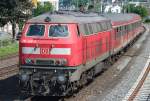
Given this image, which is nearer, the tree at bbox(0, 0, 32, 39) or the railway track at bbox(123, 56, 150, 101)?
the railway track at bbox(123, 56, 150, 101)

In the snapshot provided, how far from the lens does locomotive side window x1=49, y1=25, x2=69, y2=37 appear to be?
640 inches

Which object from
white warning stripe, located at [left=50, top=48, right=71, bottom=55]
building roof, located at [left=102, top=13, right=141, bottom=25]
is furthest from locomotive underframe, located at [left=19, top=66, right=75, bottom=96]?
building roof, located at [left=102, top=13, right=141, bottom=25]

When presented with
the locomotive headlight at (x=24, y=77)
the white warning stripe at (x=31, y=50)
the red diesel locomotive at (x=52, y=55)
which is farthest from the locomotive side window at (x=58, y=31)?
the locomotive headlight at (x=24, y=77)

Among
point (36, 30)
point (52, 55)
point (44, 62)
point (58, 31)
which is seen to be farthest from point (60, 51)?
point (36, 30)

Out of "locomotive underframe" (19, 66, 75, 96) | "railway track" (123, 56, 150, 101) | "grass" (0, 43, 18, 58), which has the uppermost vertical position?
"locomotive underframe" (19, 66, 75, 96)

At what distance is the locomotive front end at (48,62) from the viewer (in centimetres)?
1583

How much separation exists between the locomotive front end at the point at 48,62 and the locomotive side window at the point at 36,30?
0.06 m

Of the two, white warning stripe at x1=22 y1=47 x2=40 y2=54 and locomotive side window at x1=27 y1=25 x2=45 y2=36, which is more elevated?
locomotive side window at x1=27 y1=25 x2=45 y2=36

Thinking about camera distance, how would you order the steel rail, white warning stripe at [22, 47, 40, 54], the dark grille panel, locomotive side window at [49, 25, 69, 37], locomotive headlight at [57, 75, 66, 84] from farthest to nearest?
1. the steel rail
2. locomotive side window at [49, 25, 69, 37]
3. white warning stripe at [22, 47, 40, 54]
4. the dark grille panel
5. locomotive headlight at [57, 75, 66, 84]

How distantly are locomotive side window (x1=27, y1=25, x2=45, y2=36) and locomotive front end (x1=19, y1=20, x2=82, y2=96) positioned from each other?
0.06 metres

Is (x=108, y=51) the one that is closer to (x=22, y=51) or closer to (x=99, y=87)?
(x=99, y=87)

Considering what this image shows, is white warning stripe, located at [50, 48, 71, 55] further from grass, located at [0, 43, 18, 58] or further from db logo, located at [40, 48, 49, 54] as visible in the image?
grass, located at [0, 43, 18, 58]

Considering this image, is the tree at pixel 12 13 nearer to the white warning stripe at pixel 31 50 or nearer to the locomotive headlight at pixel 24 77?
the white warning stripe at pixel 31 50

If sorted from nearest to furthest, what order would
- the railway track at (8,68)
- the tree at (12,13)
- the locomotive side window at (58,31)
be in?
the locomotive side window at (58,31)
the railway track at (8,68)
the tree at (12,13)
